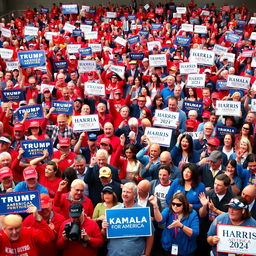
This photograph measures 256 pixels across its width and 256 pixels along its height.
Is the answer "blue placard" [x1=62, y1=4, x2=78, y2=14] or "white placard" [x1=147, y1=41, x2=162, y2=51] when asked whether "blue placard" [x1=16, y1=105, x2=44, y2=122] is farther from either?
"blue placard" [x1=62, y1=4, x2=78, y2=14]

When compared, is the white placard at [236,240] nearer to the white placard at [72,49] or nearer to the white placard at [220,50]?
the white placard at [220,50]

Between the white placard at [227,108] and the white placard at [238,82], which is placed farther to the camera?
the white placard at [238,82]

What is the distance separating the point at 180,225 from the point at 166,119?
371cm

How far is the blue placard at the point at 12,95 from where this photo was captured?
9922 mm

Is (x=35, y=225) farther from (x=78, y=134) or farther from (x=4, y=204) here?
(x=78, y=134)

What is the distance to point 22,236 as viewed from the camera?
→ 4.55 metres

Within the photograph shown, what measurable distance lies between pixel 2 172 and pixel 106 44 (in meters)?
11.3

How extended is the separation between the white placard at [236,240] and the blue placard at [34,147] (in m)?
3.34

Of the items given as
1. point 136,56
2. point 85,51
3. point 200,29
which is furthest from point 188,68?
point 200,29

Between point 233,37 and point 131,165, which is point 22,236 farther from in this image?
point 233,37

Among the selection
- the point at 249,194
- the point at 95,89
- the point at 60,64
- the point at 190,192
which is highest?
the point at 60,64

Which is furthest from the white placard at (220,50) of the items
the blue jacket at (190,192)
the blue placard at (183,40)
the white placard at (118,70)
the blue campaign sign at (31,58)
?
the blue jacket at (190,192)

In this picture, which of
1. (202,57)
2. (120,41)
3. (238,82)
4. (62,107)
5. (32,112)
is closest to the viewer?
(32,112)

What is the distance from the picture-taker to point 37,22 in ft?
70.4
